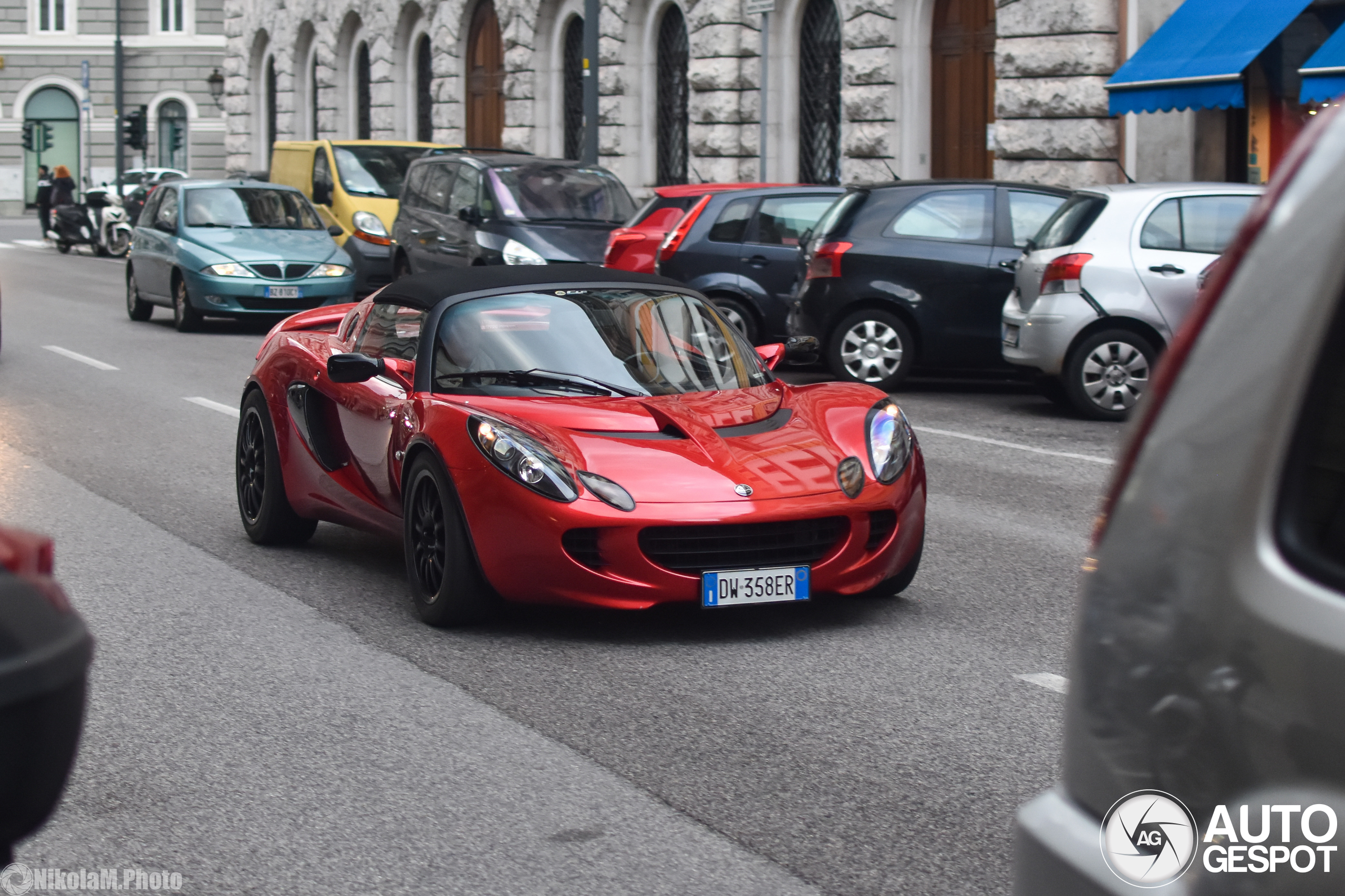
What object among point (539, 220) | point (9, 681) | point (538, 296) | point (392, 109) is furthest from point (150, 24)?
point (9, 681)

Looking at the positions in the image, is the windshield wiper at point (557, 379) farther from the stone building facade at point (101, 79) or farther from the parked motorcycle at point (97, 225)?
the stone building facade at point (101, 79)

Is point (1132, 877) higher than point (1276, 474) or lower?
lower

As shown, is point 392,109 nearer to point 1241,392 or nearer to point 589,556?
point 589,556

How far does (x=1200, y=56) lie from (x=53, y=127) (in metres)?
55.3

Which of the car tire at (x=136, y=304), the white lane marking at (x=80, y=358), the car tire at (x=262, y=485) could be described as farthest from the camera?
the car tire at (x=136, y=304)

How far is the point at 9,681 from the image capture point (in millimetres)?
2178

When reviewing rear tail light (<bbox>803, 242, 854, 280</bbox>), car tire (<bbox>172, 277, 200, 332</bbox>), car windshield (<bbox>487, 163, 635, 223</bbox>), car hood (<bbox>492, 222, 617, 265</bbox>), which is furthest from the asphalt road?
car tire (<bbox>172, 277, 200, 332</bbox>)

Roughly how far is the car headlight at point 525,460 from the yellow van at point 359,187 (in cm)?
1574

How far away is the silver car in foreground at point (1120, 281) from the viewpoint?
1223cm

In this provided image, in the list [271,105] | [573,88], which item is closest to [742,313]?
[573,88]

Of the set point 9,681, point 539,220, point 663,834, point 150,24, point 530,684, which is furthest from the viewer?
point 150,24

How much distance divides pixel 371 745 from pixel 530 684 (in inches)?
29.9

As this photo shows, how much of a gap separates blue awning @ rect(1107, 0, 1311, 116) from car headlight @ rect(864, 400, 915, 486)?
11023mm

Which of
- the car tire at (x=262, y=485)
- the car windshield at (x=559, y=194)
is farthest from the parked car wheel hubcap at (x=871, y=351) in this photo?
the car tire at (x=262, y=485)
